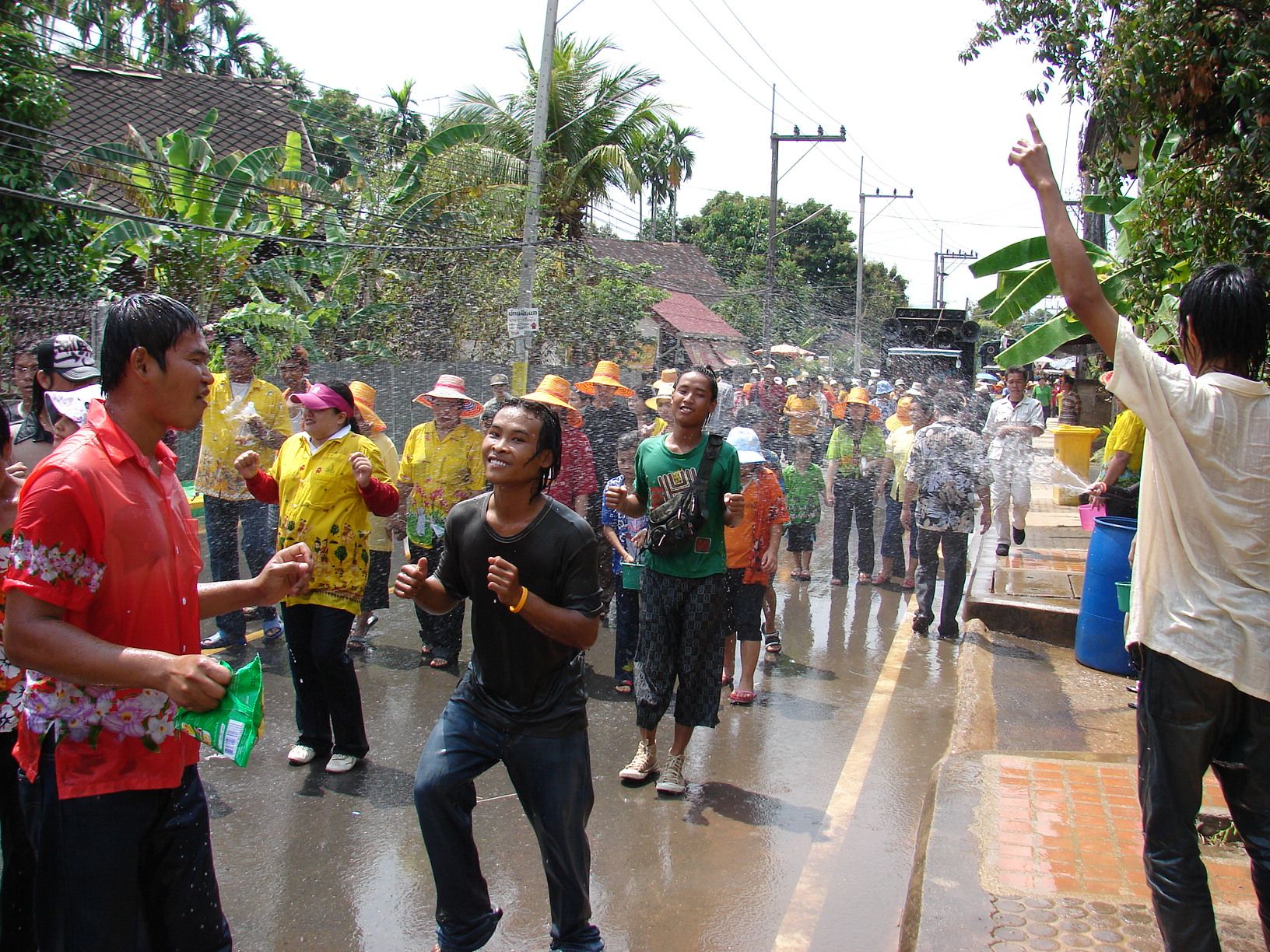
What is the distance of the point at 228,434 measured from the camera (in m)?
6.88

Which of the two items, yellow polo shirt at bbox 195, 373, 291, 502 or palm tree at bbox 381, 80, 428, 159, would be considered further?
palm tree at bbox 381, 80, 428, 159

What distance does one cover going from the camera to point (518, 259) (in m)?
19.6

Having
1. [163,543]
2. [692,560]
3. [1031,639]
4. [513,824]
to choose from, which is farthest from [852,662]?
[163,543]

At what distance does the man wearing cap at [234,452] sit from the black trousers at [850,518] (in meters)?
5.36

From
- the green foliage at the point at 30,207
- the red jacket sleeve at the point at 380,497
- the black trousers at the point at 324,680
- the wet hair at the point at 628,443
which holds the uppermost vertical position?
the green foliage at the point at 30,207

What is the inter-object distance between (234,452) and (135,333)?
15.8ft

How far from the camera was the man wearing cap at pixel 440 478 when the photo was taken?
21.6ft

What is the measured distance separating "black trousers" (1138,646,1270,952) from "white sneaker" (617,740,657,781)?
8.64 feet

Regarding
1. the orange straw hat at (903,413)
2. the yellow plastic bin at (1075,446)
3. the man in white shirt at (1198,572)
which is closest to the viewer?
the man in white shirt at (1198,572)

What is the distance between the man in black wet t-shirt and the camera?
3072 mm

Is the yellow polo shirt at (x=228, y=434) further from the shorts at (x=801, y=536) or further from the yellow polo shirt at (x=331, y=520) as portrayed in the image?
the shorts at (x=801, y=536)

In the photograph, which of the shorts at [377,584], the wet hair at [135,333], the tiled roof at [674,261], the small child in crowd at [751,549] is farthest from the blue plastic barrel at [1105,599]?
the tiled roof at [674,261]

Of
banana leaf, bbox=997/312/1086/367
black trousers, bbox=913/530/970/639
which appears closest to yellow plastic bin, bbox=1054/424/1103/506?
black trousers, bbox=913/530/970/639

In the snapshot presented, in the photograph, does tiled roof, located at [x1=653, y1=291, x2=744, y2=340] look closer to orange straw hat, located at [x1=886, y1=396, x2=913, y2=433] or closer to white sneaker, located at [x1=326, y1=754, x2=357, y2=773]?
orange straw hat, located at [x1=886, y1=396, x2=913, y2=433]
